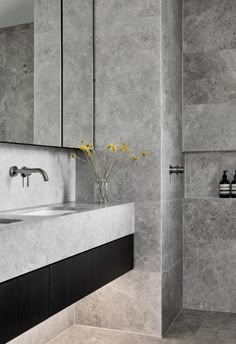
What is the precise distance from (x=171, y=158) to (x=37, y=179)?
40.0 inches

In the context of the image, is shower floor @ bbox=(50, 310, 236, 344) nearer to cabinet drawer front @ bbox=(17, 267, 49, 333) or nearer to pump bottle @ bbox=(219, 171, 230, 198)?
pump bottle @ bbox=(219, 171, 230, 198)

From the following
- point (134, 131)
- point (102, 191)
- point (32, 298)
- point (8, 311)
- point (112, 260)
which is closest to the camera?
point (8, 311)

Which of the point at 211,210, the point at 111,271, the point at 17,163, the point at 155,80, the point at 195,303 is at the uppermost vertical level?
the point at 155,80

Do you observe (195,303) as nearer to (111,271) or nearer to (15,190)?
(111,271)

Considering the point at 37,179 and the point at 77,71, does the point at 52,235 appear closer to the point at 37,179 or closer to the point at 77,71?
the point at 37,179

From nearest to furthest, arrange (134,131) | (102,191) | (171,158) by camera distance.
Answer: (102,191), (134,131), (171,158)

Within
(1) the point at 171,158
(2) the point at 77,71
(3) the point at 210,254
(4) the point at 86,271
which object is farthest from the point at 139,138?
(3) the point at 210,254

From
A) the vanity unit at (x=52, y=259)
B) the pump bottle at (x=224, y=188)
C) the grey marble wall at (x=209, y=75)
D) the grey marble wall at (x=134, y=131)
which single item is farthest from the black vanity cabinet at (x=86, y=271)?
the grey marble wall at (x=209, y=75)

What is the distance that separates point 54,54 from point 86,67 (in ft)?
0.97

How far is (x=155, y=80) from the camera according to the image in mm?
3014

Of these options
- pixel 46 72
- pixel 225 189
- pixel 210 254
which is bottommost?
pixel 210 254

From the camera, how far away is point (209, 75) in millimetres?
3615

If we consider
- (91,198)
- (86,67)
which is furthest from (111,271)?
(86,67)

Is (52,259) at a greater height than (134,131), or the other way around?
(134,131)
